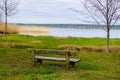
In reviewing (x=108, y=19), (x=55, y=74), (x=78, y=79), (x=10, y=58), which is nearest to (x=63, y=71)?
(x=55, y=74)

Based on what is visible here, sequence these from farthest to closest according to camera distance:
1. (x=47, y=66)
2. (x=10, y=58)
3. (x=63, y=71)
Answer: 1. (x=10, y=58)
2. (x=47, y=66)
3. (x=63, y=71)

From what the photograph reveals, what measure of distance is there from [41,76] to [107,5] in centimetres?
1190

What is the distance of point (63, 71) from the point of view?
13.2 m

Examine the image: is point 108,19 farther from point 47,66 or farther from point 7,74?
point 7,74

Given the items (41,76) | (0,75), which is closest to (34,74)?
(41,76)

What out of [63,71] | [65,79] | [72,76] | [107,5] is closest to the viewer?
[65,79]

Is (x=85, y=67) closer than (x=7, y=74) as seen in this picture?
No

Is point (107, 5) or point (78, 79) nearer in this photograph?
point (78, 79)

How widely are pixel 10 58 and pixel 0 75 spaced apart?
5334 mm

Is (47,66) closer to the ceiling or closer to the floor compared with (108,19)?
closer to the floor

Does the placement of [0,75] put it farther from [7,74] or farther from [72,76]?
[72,76]

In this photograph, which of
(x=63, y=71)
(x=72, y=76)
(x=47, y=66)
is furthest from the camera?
(x=47, y=66)

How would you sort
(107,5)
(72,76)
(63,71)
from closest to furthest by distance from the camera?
1. (72,76)
2. (63,71)
3. (107,5)

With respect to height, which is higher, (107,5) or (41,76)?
(107,5)
